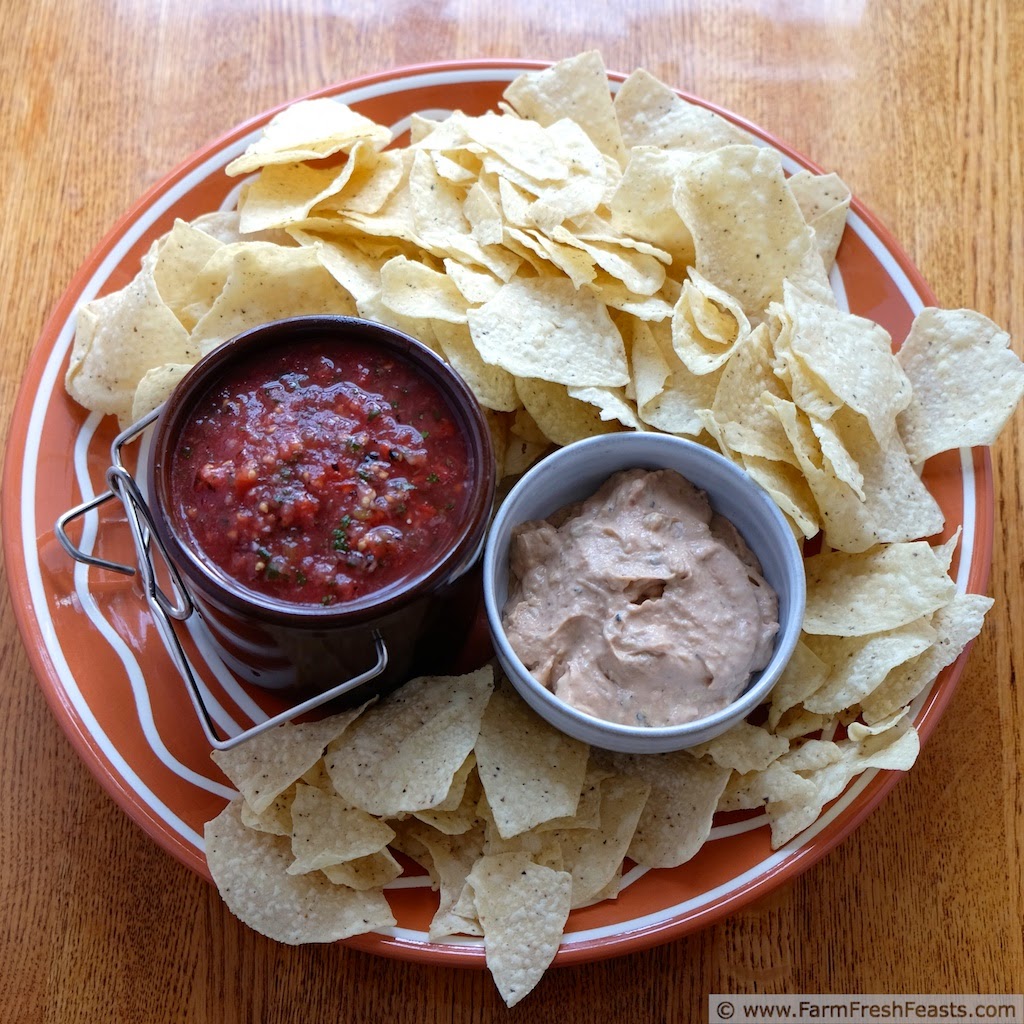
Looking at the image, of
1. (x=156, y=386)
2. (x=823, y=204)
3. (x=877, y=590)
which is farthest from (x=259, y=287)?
(x=877, y=590)

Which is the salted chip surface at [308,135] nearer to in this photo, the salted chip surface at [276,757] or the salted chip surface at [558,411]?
the salted chip surface at [558,411]

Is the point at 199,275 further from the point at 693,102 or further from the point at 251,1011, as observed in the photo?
the point at 251,1011

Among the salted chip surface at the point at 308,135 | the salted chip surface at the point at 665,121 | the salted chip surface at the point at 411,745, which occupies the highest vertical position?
the salted chip surface at the point at 308,135

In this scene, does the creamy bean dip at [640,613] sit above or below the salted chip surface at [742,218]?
below

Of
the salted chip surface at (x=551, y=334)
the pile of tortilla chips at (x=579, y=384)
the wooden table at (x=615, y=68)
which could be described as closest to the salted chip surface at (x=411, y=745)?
the pile of tortilla chips at (x=579, y=384)

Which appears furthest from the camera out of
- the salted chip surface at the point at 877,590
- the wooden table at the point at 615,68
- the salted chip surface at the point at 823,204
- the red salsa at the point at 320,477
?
the salted chip surface at the point at 823,204

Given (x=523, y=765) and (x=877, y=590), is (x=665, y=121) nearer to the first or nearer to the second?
(x=877, y=590)

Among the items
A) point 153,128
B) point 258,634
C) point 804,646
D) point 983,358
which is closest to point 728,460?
point 804,646
